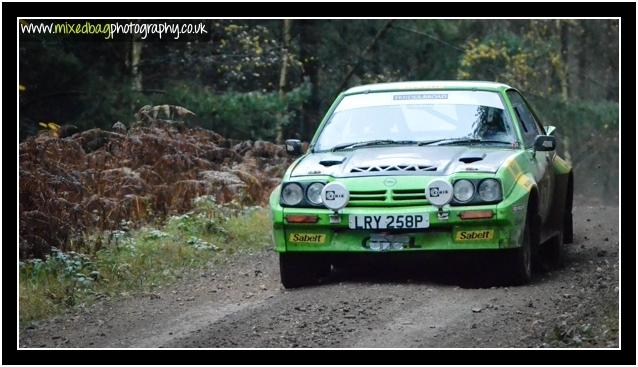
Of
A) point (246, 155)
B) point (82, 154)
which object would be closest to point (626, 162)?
point (82, 154)

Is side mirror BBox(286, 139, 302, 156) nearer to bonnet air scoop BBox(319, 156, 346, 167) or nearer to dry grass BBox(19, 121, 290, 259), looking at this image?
bonnet air scoop BBox(319, 156, 346, 167)

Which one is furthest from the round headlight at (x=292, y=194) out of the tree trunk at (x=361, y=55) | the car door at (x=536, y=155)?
the tree trunk at (x=361, y=55)

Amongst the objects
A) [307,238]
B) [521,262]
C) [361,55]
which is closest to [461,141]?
[521,262]

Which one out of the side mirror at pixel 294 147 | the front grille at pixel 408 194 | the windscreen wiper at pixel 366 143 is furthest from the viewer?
the side mirror at pixel 294 147

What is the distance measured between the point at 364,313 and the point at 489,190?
1.53 meters

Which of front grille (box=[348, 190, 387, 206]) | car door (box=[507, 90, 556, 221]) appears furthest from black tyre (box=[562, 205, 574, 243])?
front grille (box=[348, 190, 387, 206])

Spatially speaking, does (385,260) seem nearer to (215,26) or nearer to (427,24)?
(215,26)

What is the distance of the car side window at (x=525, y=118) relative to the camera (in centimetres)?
1034

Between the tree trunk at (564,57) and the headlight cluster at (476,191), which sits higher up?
the tree trunk at (564,57)

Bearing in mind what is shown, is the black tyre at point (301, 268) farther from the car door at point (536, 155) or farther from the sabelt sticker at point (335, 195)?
the car door at point (536, 155)

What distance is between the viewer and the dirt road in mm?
7223

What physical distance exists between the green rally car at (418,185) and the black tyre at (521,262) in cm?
1

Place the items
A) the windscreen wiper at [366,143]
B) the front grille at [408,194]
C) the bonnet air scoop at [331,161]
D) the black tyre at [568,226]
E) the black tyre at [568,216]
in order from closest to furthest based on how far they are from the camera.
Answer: the front grille at [408,194]
the bonnet air scoop at [331,161]
the windscreen wiper at [366,143]
the black tyre at [568,216]
the black tyre at [568,226]

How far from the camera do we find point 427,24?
26.4m
